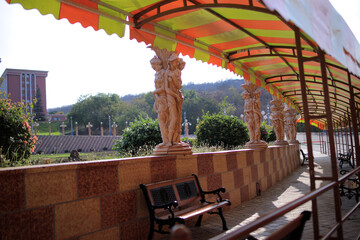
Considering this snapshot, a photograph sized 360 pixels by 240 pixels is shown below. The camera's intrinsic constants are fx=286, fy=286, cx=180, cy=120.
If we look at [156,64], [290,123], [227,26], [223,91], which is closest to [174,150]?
[156,64]

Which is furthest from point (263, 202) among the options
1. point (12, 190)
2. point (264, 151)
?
point (12, 190)

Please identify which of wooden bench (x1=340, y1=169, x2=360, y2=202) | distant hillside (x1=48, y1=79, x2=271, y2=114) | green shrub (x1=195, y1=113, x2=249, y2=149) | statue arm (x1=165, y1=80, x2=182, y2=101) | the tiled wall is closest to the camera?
the tiled wall

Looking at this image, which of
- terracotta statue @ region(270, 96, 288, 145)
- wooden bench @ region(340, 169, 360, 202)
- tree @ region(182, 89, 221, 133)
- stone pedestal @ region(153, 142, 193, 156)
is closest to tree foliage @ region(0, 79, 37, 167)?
stone pedestal @ region(153, 142, 193, 156)

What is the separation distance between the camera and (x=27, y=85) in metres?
76.2

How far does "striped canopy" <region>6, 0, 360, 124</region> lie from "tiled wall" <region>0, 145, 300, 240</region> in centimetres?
175

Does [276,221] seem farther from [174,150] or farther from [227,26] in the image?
[227,26]

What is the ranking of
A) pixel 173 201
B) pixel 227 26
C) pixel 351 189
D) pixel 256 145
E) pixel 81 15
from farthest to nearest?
pixel 256 145 < pixel 351 189 < pixel 227 26 < pixel 173 201 < pixel 81 15

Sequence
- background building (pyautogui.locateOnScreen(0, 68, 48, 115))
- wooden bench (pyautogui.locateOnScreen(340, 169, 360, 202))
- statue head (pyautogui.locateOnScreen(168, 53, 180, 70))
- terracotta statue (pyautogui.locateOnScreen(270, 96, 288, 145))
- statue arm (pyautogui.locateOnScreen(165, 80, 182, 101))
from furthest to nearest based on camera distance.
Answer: background building (pyautogui.locateOnScreen(0, 68, 48, 115)) < terracotta statue (pyautogui.locateOnScreen(270, 96, 288, 145)) < wooden bench (pyautogui.locateOnScreen(340, 169, 360, 202)) < statue head (pyautogui.locateOnScreen(168, 53, 180, 70)) < statue arm (pyautogui.locateOnScreen(165, 80, 182, 101))

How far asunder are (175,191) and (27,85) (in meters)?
83.3

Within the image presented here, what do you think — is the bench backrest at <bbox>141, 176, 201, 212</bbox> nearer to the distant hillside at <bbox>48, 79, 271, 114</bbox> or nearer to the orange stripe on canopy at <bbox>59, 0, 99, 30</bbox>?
the orange stripe on canopy at <bbox>59, 0, 99, 30</bbox>

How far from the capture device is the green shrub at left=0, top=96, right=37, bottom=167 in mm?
7043

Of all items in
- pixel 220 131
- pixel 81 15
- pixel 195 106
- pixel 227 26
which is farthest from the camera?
pixel 195 106

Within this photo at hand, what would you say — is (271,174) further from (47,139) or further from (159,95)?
(47,139)

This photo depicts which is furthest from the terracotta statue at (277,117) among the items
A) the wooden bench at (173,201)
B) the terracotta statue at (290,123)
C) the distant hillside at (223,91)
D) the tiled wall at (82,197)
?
the distant hillside at (223,91)
